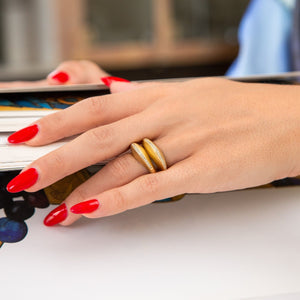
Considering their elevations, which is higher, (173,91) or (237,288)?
(173,91)

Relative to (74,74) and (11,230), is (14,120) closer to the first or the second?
(11,230)

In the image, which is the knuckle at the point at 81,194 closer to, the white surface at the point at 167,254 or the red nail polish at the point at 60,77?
the white surface at the point at 167,254

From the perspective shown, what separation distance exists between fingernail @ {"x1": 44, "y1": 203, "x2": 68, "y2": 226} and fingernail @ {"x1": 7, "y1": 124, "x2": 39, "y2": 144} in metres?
0.06

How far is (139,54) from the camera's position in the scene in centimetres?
212

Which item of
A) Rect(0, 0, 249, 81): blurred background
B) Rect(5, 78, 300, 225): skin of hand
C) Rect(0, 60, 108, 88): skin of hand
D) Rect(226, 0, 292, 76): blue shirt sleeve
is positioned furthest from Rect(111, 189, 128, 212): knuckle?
Rect(0, 0, 249, 81): blurred background

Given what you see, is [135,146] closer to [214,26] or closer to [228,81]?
[228,81]

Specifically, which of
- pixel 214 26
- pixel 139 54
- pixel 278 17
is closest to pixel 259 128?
pixel 278 17

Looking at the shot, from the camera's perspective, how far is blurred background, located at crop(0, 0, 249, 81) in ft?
6.47

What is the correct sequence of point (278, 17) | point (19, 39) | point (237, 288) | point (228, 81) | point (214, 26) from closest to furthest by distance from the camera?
1. point (237, 288)
2. point (228, 81)
3. point (278, 17)
4. point (19, 39)
5. point (214, 26)

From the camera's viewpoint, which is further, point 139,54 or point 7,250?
point 139,54

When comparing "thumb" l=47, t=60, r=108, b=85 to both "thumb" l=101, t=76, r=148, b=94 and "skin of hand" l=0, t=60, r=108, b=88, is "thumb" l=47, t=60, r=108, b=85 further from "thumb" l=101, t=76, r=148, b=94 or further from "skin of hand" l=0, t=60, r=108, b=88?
"thumb" l=101, t=76, r=148, b=94

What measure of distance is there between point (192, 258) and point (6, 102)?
8.4 inches

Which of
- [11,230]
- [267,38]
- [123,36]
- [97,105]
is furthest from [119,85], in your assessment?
[123,36]

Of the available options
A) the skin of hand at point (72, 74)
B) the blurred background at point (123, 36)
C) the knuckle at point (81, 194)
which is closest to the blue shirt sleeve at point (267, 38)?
the skin of hand at point (72, 74)
